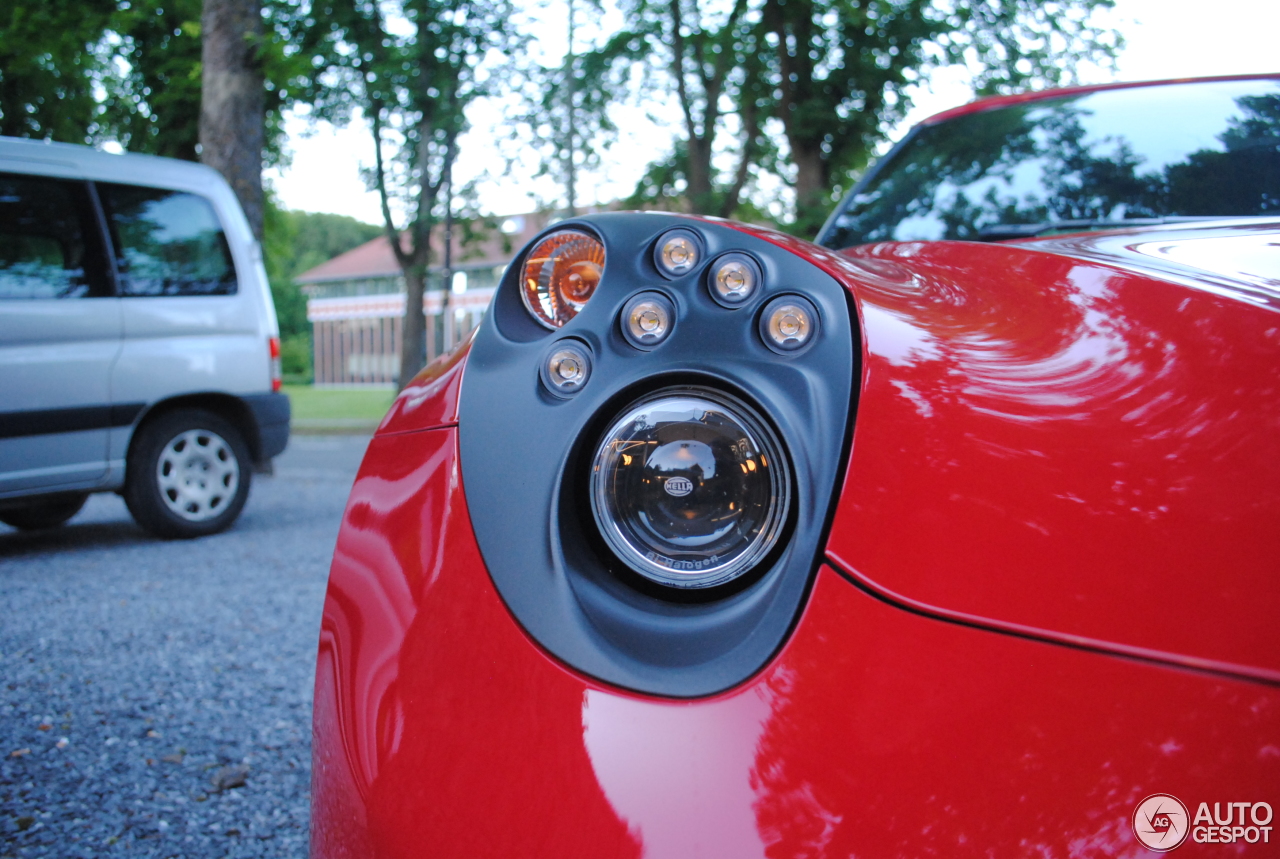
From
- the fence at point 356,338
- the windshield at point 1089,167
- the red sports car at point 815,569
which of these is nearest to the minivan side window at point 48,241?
the windshield at point 1089,167

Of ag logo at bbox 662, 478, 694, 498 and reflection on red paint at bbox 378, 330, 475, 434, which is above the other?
reflection on red paint at bbox 378, 330, 475, 434

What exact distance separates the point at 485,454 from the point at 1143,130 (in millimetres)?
1708

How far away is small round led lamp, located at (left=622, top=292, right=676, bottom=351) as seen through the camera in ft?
2.95

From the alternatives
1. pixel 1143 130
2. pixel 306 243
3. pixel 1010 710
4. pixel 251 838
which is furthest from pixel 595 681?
pixel 306 243

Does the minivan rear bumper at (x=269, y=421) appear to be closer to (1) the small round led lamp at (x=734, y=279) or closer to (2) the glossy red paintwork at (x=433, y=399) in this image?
(2) the glossy red paintwork at (x=433, y=399)

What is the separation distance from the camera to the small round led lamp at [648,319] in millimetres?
899

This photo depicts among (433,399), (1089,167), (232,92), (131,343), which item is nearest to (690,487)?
(433,399)

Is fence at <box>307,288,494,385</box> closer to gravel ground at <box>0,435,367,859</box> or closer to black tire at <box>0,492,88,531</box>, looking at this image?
black tire at <box>0,492,88,531</box>

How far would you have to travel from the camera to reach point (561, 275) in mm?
1015

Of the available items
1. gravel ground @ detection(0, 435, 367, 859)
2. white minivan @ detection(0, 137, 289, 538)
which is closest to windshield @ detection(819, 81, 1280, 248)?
gravel ground @ detection(0, 435, 367, 859)

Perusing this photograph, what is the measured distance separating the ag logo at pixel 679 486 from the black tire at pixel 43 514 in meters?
5.57

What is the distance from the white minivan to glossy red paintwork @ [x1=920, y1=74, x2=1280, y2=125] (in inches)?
168

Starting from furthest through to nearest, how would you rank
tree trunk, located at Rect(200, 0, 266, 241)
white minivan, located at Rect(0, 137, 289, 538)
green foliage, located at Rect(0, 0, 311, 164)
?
green foliage, located at Rect(0, 0, 311, 164), tree trunk, located at Rect(200, 0, 266, 241), white minivan, located at Rect(0, 137, 289, 538)

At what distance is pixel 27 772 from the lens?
2086 millimetres
